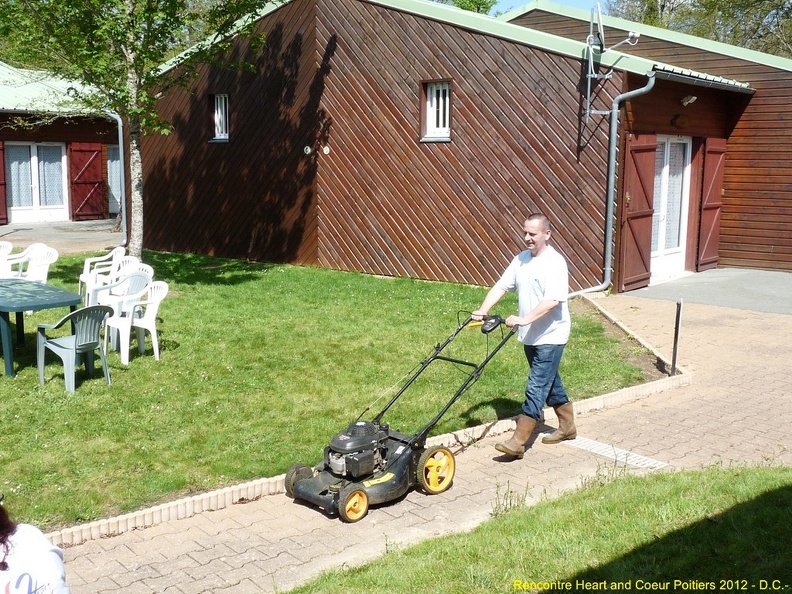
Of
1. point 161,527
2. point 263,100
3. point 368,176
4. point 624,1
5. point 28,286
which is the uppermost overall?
point 624,1

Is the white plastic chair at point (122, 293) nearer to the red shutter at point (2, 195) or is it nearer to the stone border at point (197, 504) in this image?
the stone border at point (197, 504)

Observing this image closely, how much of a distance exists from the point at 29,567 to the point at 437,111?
12860mm

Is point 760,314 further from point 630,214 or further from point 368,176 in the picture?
point 368,176

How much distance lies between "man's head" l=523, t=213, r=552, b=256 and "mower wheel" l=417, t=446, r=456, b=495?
157 centimetres

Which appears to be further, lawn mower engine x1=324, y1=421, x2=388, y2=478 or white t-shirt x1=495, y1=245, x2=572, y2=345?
white t-shirt x1=495, y1=245, x2=572, y2=345

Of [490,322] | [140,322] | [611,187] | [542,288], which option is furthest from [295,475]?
[611,187]

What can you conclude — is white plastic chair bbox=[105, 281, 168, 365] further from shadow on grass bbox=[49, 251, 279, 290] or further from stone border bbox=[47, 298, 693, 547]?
shadow on grass bbox=[49, 251, 279, 290]

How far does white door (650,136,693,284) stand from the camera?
1462cm

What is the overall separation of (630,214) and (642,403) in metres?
5.50

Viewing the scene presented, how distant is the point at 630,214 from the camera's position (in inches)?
517

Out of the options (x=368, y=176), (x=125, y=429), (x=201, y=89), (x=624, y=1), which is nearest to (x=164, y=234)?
(x=201, y=89)

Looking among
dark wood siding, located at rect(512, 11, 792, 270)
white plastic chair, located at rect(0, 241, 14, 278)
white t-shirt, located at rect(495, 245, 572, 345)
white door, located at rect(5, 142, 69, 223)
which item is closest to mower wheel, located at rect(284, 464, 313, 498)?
white t-shirt, located at rect(495, 245, 572, 345)

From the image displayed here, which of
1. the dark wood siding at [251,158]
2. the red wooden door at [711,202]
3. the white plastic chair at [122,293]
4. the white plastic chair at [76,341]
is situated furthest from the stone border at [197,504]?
the dark wood siding at [251,158]

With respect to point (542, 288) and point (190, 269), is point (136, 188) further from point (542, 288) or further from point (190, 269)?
point (542, 288)
